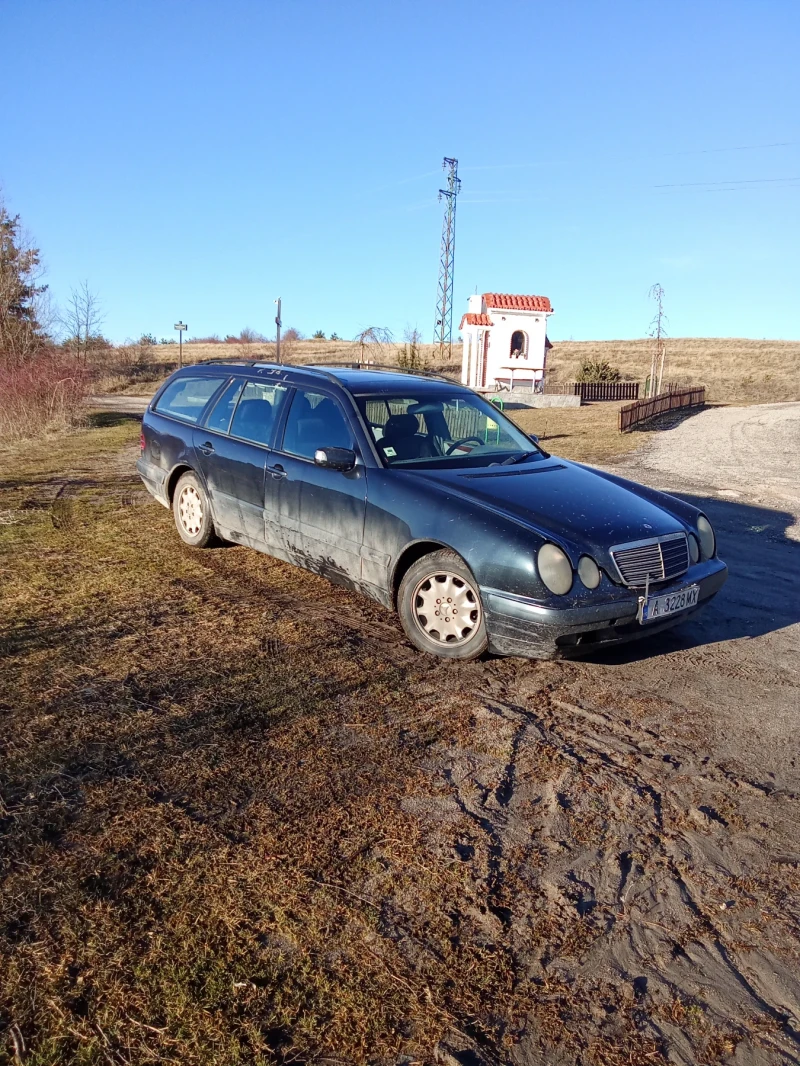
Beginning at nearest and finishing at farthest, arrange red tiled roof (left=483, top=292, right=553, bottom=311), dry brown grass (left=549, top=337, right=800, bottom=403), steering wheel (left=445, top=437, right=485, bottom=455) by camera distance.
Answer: steering wheel (left=445, top=437, right=485, bottom=455) → red tiled roof (left=483, top=292, right=553, bottom=311) → dry brown grass (left=549, top=337, right=800, bottom=403)

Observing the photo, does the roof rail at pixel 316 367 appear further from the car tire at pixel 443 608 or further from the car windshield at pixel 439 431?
the car tire at pixel 443 608

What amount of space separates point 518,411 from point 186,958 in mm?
29871

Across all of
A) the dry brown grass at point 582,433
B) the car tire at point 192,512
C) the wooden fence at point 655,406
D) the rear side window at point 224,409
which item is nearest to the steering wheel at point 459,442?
the rear side window at point 224,409

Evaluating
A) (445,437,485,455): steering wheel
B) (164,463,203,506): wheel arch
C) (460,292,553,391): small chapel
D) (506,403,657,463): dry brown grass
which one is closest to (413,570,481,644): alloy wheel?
(445,437,485,455): steering wheel

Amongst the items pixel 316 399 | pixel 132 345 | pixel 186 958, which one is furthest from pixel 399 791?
pixel 132 345

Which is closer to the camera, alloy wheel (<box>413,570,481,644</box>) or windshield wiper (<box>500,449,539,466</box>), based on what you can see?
alloy wheel (<box>413,570,481,644</box>)

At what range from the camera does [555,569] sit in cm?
435

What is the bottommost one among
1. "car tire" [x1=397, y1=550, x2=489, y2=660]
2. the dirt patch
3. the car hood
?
the dirt patch

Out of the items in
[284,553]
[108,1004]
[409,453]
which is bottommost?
[108,1004]

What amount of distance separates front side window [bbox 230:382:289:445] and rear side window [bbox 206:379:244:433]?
8 cm

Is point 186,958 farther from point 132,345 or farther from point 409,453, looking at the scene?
point 132,345

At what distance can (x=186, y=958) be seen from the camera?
235 centimetres

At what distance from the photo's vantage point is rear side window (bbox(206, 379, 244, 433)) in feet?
22.4

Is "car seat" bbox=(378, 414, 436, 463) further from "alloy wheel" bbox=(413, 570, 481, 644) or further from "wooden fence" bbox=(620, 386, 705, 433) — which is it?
"wooden fence" bbox=(620, 386, 705, 433)
